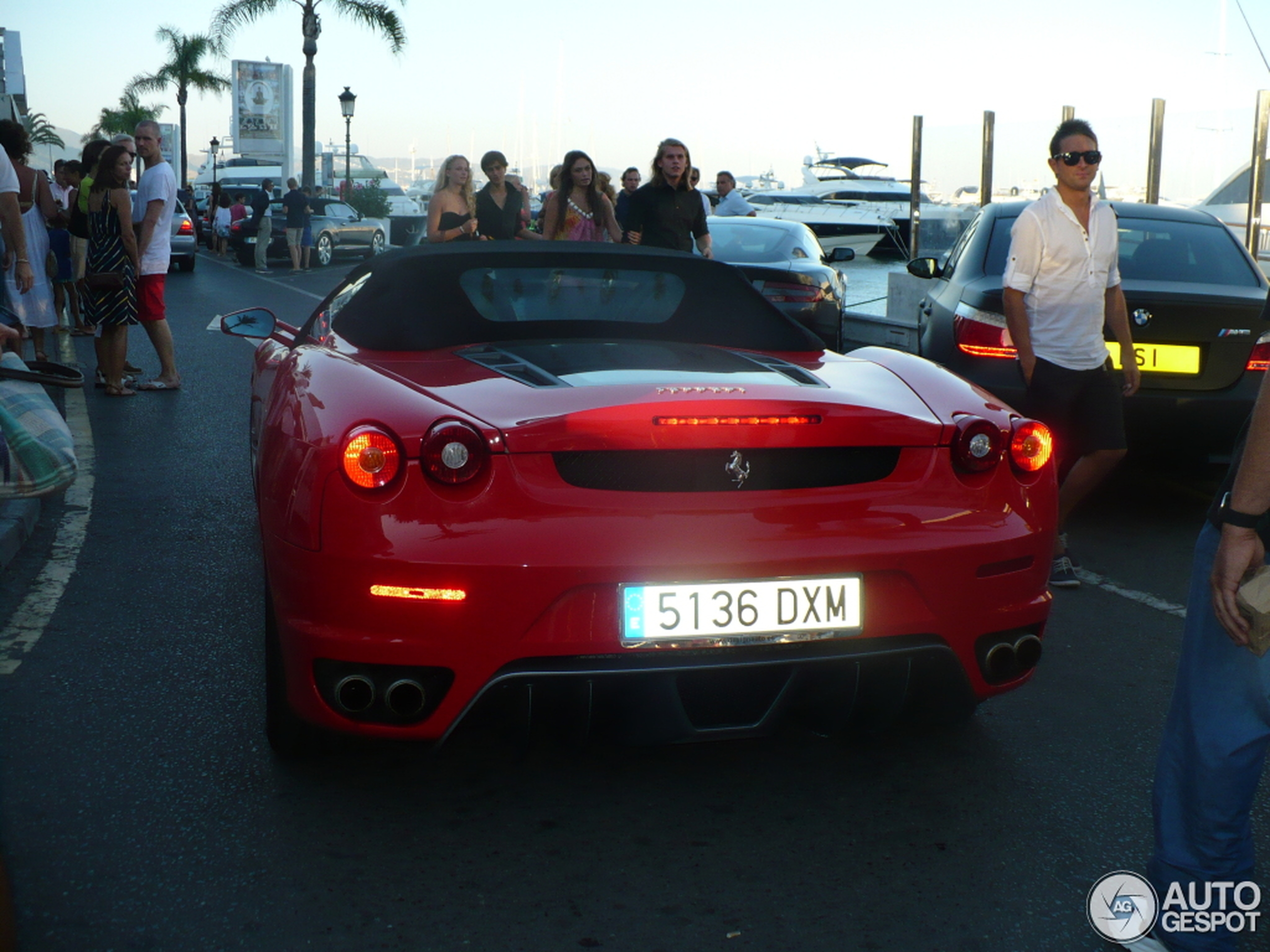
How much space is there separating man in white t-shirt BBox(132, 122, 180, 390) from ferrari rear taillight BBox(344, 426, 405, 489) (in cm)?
728

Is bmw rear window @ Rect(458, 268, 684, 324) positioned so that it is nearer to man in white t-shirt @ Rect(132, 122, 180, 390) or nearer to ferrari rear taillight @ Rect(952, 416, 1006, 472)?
ferrari rear taillight @ Rect(952, 416, 1006, 472)

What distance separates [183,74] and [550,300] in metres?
71.8

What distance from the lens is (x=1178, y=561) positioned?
5.66 meters

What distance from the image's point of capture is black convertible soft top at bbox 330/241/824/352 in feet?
12.1

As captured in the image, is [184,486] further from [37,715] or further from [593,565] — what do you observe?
[593,565]

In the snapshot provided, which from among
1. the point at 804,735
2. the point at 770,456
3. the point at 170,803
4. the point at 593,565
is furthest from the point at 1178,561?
the point at 170,803

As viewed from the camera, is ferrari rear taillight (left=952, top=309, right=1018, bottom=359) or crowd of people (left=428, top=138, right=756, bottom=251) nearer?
ferrari rear taillight (left=952, top=309, right=1018, bottom=359)

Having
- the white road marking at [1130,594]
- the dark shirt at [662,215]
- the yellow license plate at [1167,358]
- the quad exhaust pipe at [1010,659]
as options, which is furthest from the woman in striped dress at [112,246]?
the quad exhaust pipe at [1010,659]

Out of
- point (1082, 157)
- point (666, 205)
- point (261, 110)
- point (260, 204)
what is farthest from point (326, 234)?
point (261, 110)

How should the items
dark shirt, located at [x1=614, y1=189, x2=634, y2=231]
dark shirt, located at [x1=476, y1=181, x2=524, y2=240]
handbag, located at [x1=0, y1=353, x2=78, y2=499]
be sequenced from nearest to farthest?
handbag, located at [x1=0, y1=353, x2=78, y2=499], dark shirt, located at [x1=476, y1=181, x2=524, y2=240], dark shirt, located at [x1=614, y1=189, x2=634, y2=231]

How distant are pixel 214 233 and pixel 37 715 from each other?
35.1m

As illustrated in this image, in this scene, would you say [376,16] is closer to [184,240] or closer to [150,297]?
[184,240]

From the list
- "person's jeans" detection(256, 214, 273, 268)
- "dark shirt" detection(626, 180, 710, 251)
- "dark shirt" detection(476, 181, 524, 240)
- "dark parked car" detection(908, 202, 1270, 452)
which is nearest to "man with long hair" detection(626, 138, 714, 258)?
"dark shirt" detection(626, 180, 710, 251)

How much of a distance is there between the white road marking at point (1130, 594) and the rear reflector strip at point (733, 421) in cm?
241
